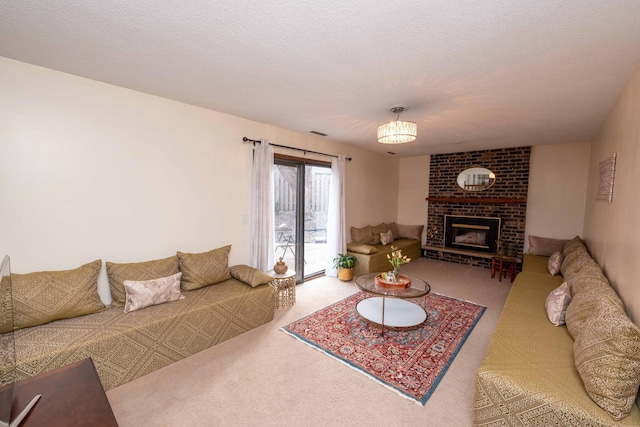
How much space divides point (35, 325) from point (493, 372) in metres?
3.31

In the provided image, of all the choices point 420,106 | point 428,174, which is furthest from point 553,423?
point 428,174

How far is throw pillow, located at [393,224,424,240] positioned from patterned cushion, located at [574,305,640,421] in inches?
193

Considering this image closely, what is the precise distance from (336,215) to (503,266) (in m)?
3.53

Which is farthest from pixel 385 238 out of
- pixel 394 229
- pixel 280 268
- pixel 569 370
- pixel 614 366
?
pixel 614 366

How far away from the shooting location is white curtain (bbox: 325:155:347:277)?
482 cm

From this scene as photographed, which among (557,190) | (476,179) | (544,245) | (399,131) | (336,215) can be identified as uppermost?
(399,131)

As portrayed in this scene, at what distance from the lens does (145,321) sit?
2318 millimetres

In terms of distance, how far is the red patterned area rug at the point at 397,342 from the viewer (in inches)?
89.7

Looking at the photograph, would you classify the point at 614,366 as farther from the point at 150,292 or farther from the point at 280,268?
the point at 150,292

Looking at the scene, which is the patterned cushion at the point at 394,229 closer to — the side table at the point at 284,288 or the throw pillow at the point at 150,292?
the side table at the point at 284,288

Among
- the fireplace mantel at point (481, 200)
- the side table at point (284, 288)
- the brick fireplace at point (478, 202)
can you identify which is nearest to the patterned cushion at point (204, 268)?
the side table at point (284, 288)

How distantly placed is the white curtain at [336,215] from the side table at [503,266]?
9.13 ft

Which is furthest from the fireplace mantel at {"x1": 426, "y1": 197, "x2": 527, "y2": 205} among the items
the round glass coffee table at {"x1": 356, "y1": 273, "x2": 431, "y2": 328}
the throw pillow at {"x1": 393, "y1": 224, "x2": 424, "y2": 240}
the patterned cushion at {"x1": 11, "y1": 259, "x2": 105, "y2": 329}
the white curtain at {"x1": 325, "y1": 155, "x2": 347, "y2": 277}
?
the patterned cushion at {"x1": 11, "y1": 259, "x2": 105, "y2": 329}

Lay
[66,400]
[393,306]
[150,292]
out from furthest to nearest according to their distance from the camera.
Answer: [393,306], [150,292], [66,400]
